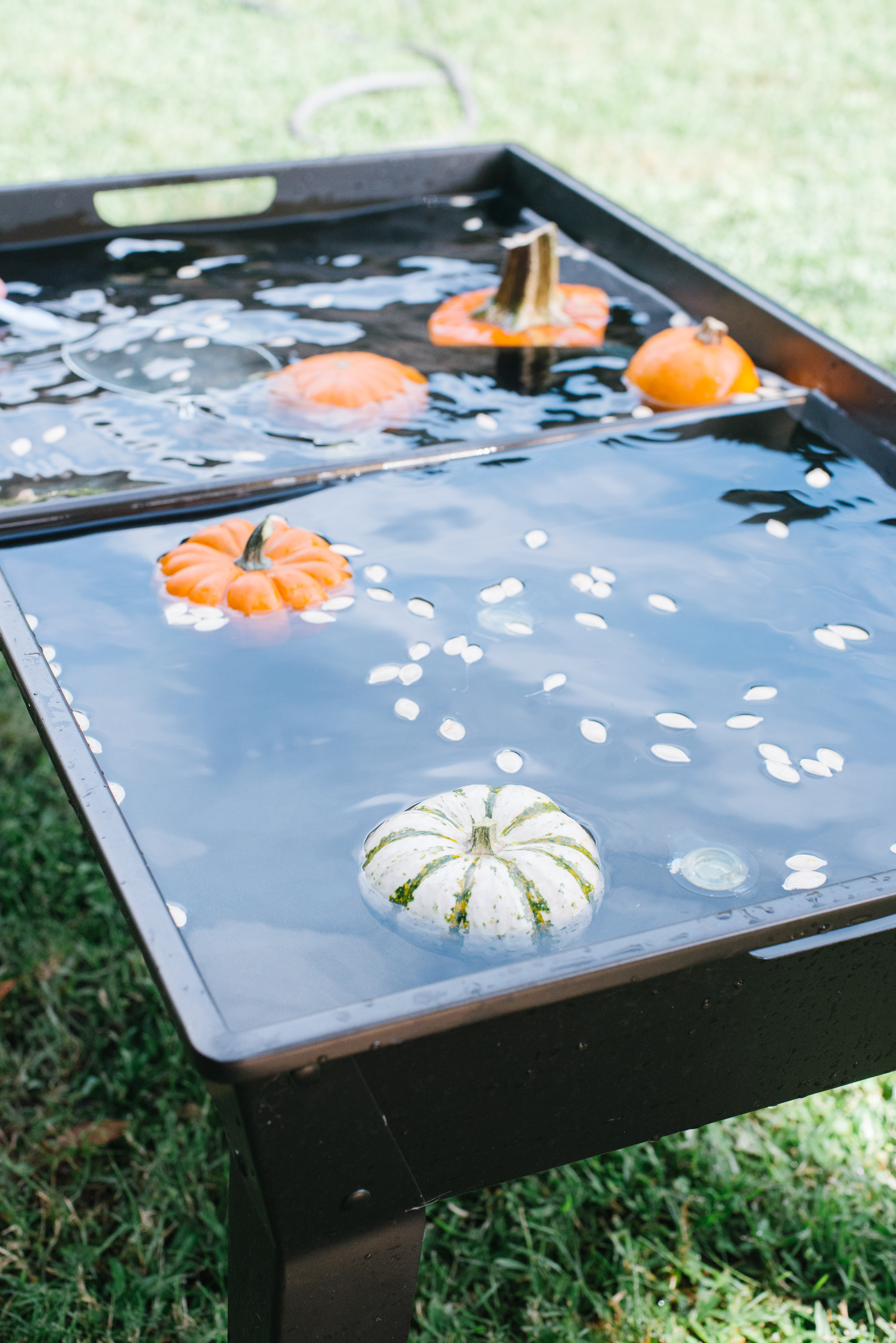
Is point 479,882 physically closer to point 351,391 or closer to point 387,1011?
point 387,1011

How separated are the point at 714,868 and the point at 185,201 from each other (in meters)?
2.61

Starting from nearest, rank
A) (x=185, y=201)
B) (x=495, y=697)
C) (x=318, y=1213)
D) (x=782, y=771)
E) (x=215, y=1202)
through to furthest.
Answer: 1. (x=318, y=1213)
2. (x=782, y=771)
3. (x=495, y=697)
4. (x=215, y=1202)
5. (x=185, y=201)

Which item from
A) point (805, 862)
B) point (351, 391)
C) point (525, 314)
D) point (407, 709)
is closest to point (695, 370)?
point (525, 314)

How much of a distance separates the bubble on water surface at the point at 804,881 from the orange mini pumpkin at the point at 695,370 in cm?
130

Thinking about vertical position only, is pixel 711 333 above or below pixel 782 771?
above

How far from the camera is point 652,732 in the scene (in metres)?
1.64

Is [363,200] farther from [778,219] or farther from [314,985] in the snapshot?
[778,219]

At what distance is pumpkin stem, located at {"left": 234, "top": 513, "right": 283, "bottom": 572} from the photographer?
6.01ft

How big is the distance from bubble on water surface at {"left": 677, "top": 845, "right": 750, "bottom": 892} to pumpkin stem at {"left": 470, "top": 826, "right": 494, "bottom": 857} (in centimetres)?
23

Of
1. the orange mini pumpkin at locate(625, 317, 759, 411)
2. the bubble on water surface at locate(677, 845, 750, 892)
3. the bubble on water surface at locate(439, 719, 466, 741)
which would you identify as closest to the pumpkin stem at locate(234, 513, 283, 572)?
the bubble on water surface at locate(439, 719, 466, 741)

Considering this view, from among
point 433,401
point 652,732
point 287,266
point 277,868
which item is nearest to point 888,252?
point 287,266

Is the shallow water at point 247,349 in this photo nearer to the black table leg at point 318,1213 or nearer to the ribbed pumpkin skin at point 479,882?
the ribbed pumpkin skin at point 479,882

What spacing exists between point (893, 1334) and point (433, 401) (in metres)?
1.88

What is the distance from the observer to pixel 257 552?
6.09ft
